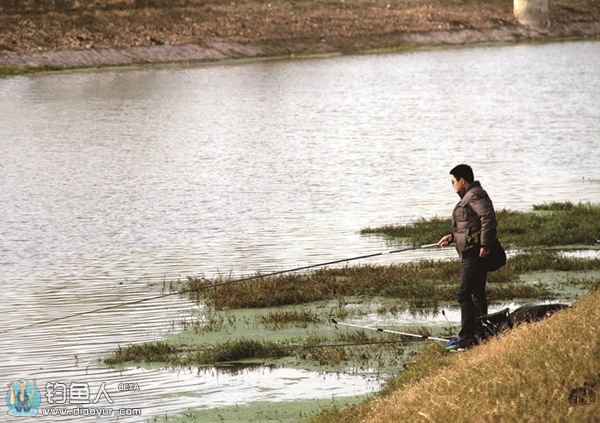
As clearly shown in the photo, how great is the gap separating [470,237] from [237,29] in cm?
8386

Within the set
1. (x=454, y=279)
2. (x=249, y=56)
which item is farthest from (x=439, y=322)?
(x=249, y=56)

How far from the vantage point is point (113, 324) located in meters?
19.9

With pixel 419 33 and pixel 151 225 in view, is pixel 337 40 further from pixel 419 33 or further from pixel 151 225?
pixel 151 225

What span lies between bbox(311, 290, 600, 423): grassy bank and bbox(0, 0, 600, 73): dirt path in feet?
232

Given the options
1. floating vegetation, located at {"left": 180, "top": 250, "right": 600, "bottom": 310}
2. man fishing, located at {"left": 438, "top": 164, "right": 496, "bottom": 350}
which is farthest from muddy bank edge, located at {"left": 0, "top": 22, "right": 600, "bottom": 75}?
man fishing, located at {"left": 438, "top": 164, "right": 496, "bottom": 350}

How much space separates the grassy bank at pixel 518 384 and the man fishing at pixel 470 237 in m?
1.61

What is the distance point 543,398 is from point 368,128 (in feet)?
151

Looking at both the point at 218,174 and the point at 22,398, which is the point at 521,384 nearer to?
the point at 22,398

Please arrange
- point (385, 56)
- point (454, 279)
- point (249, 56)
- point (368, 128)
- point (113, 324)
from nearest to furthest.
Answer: point (113, 324), point (454, 279), point (368, 128), point (249, 56), point (385, 56)

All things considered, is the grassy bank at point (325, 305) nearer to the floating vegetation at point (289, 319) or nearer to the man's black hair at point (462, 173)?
the floating vegetation at point (289, 319)

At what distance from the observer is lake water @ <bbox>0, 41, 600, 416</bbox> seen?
67.2 feet

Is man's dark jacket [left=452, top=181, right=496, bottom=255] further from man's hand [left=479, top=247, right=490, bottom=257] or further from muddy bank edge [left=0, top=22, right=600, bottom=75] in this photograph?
muddy bank edge [left=0, top=22, right=600, bottom=75]

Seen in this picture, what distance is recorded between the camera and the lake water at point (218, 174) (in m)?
20.5

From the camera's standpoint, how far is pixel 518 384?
1086 cm
